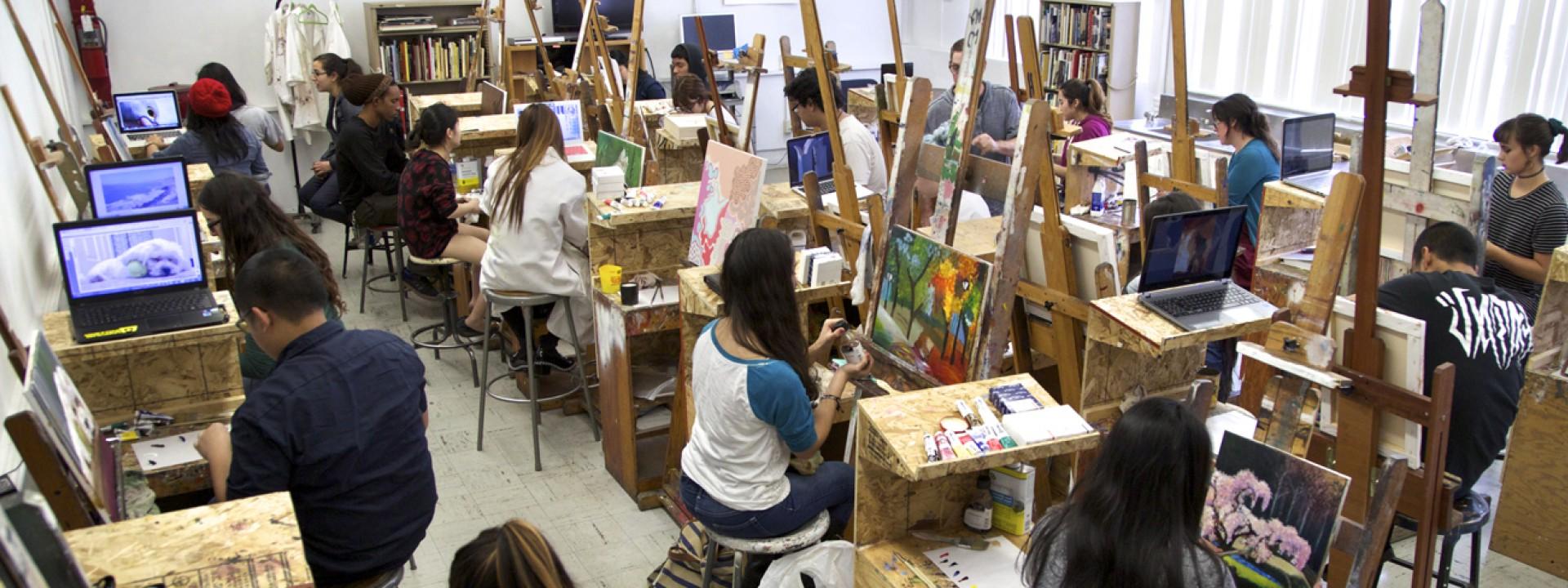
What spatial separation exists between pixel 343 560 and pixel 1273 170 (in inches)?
172

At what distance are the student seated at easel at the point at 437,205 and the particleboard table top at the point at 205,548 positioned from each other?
3114mm

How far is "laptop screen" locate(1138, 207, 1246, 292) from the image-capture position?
3.46 m

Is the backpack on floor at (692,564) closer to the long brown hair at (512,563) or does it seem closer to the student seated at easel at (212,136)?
the long brown hair at (512,563)

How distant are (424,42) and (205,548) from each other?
855 cm

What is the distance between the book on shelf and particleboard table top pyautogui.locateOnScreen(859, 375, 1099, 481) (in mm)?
7365

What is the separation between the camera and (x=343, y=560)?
2.90 m

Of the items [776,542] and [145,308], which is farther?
[145,308]

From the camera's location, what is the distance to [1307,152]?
5.39 m

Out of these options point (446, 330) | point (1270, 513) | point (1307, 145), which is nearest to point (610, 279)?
point (446, 330)

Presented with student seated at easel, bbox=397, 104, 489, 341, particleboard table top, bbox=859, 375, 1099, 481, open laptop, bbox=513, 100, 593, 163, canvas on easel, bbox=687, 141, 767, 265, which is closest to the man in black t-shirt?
particleboard table top, bbox=859, 375, 1099, 481

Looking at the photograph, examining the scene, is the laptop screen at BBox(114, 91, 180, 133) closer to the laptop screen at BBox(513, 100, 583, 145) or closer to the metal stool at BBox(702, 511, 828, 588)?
the laptop screen at BBox(513, 100, 583, 145)

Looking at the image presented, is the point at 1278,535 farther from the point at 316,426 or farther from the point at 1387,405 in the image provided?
the point at 316,426

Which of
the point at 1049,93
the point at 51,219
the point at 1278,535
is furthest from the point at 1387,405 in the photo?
the point at 1049,93

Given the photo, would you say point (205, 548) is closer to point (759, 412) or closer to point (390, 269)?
point (759, 412)
